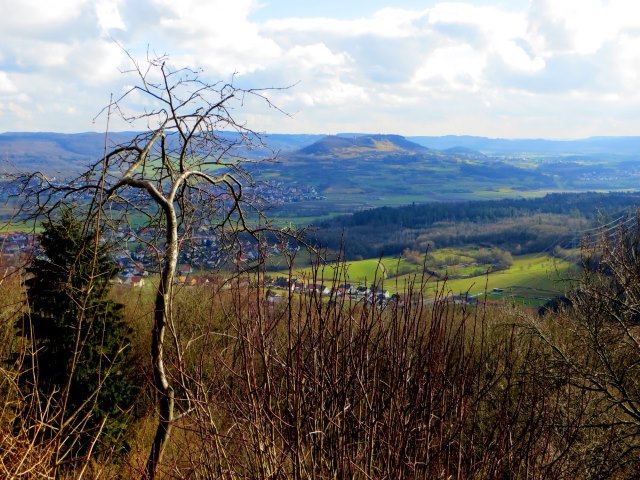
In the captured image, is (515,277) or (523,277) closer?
(523,277)

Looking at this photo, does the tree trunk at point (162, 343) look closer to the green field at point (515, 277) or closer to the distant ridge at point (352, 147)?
the green field at point (515, 277)

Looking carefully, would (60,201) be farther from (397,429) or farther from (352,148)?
(352,148)

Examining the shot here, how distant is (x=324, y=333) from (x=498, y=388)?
44.0 ft

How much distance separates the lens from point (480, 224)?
67625 millimetres

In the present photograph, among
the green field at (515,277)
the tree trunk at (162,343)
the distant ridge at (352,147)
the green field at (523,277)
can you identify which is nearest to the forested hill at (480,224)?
the green field at (523,277)

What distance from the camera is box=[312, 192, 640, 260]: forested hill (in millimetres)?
52688

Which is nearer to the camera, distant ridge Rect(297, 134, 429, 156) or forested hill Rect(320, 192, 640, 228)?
forested hill Rect(320, 192, 640, 228)

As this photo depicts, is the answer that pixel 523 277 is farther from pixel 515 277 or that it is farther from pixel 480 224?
pixel 480 224

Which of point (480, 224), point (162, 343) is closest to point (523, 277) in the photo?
point (480, 224)

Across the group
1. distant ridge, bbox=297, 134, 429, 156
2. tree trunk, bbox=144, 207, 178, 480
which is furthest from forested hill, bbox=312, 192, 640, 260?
distant ridge, bbox=297, 134, 429, 156

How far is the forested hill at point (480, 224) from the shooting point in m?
52.7

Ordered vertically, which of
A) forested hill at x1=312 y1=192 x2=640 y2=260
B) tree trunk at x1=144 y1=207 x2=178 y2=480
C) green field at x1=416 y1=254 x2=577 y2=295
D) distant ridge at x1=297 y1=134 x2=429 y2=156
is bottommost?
green field at x1=416 y1=254 x2=577 y2=295

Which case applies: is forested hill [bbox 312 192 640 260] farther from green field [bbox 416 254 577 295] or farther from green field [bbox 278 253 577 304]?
green field [bbox 278 253 577 304]

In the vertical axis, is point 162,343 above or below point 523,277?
above
